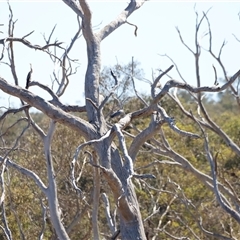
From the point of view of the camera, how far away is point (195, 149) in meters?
18.8

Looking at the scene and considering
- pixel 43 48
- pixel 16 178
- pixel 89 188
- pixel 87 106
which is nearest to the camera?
pixel 87 106

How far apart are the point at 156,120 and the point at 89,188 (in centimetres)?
964

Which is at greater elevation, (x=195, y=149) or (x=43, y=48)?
(x=195, y=149)

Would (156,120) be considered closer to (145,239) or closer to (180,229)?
(145,239)

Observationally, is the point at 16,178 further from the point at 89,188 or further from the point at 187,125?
the point at 187,125

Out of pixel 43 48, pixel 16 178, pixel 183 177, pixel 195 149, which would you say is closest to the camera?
pixel 43 48

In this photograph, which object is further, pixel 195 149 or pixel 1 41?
pixel 195 149

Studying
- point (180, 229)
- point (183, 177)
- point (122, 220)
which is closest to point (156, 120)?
point (122, 220)

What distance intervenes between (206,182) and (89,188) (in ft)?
21.1

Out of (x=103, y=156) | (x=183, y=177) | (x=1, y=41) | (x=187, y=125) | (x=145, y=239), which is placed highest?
(x=187, y=125)

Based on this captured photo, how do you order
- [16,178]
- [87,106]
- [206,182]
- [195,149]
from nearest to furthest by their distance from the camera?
[87,106] → [206,182] → [16,178] → [195,149]

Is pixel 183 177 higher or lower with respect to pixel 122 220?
higher

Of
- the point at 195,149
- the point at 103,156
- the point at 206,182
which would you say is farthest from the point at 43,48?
the point at 195,149

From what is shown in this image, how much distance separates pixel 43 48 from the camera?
654cm
